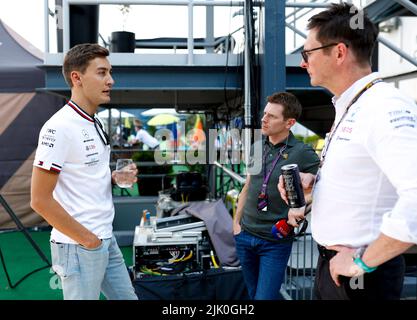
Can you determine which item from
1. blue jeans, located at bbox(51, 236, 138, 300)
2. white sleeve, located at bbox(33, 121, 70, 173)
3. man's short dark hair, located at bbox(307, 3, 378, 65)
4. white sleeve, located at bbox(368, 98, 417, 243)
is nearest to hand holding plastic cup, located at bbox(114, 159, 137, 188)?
blue jeans, located at bbox(51, 236, 138, 300)

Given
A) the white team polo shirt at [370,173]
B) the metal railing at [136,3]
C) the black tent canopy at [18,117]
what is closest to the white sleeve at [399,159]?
the white team polo shirt at [370,173]

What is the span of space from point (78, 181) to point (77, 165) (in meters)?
0.08

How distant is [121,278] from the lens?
2463 mm

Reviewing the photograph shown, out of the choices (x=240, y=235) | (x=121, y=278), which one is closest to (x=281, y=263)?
(x=240, y=235)

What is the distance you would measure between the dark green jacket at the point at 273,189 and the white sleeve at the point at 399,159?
155 centimetres

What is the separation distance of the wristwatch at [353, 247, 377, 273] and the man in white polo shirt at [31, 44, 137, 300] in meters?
1.21

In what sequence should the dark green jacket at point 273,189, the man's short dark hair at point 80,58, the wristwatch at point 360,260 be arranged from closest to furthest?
the wristwatch at point 360,260
the man's short dark hair at point 80,58
the dark green jacket at point 273,189

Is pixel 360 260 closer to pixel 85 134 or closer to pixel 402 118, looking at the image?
pixel 402 118

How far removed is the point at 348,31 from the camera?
62.7 inches

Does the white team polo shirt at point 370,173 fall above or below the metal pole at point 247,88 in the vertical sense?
below

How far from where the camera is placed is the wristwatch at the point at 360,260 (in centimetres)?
A: 144

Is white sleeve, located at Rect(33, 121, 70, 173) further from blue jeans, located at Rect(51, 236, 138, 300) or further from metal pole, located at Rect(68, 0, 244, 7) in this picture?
metal pole, located at Rect(68, 0, 244, 7)

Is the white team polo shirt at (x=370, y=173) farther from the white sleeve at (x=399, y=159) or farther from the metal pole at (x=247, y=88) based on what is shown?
the metal pole at (x=247, y=88)
